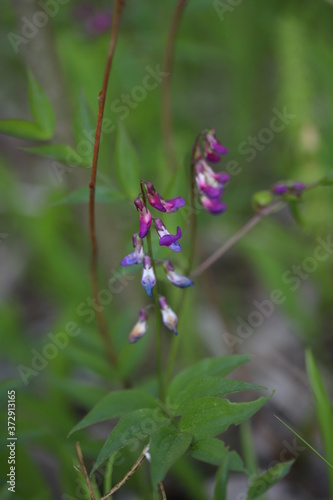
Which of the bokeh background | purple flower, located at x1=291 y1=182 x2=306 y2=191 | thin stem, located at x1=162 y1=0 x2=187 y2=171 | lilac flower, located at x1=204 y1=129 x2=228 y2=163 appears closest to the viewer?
lilac flower, located at x1=204 y1=129 x2=228 y2=163

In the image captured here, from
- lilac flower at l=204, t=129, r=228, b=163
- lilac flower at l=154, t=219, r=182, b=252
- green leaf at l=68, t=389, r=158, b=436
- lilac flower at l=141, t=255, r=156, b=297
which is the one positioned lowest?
green leaf at l=68, t=389, r=158, b=436

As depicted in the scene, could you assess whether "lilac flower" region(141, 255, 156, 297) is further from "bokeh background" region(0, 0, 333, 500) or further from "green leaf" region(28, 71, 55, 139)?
"green leaf" region(28, 71, 55, 139)

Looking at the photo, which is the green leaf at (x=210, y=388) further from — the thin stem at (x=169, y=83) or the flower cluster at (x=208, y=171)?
the thin stem at (x=169, y=83)

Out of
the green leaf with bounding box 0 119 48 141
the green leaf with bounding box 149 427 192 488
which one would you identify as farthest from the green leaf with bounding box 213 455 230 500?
the green leaf with bounding box 0 119 48 141

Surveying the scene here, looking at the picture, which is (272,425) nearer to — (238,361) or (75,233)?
(238,361)

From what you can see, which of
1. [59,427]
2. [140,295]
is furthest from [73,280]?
[59,427]

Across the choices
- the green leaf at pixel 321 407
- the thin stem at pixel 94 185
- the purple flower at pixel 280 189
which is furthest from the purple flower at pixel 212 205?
the green leaf at pixel 321 407
